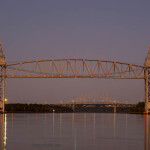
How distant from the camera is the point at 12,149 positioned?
53.5 feet

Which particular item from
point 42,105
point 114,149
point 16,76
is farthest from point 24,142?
point 42,105

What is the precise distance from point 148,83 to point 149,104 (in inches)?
179

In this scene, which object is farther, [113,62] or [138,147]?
[113,62]

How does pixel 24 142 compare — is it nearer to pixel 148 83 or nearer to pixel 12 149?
pixel 12 149

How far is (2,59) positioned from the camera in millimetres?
77250

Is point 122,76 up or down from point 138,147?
up

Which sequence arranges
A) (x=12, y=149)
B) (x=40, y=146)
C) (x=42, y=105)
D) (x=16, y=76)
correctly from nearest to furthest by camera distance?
(x=12, y=149) < (x=40, y=146) < (x=16, y=76) < (x=42, y=105)

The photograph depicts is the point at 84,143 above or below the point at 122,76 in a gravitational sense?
below

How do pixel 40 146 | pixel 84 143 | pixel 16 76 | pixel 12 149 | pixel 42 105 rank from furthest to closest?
pixel 42 105
pixel 16 76
pixel 84 143
pixel 40 146
pixel 12 149

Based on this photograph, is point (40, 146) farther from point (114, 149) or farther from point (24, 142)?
point (114, 149)

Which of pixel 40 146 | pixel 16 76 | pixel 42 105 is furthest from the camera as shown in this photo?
pixel 42 105

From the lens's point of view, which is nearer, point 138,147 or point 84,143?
point 138,147

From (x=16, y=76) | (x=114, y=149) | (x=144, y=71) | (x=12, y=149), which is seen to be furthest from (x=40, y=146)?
(x=144, y=71)

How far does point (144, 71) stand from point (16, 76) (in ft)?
83.5
